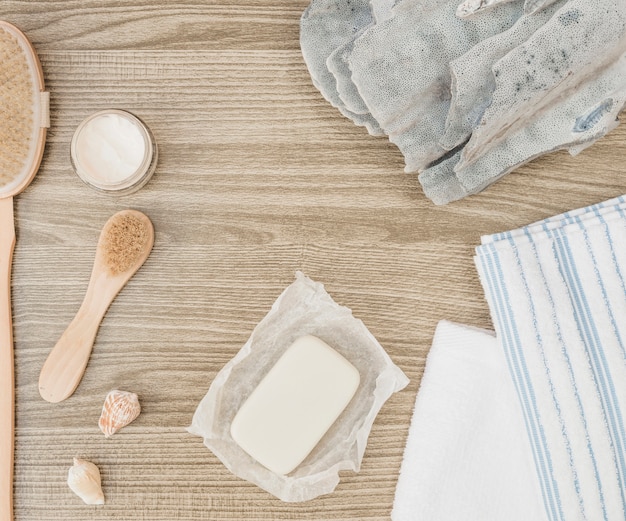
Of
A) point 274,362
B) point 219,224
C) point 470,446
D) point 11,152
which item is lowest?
point 470,446

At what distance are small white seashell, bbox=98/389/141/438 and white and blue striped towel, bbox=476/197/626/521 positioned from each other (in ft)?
1.10

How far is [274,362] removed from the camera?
1.74 ft

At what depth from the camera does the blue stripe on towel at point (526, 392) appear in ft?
1.61

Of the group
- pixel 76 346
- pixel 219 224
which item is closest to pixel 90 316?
pixel 76 346

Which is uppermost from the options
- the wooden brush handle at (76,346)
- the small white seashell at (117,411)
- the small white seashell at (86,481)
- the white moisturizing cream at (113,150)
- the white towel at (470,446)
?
the white moisturizing cream at (113,150)

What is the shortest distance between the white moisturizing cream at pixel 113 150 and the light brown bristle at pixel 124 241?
0.03m

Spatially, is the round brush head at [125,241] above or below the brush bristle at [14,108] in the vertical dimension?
below

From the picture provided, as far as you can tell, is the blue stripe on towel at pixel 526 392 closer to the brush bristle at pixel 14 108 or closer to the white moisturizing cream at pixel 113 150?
the white moisturizing cream at pixel 113 150

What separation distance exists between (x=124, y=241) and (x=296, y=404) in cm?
21

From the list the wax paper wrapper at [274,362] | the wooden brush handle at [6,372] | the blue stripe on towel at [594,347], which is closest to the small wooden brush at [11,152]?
the wooden brush handle at [6,372]

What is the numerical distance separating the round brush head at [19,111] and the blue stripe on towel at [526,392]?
42 centimetres

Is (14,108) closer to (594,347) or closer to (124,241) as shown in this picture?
(124,241)

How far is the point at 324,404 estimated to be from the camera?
0.50 meters

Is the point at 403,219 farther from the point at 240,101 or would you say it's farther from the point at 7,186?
the point at 7,186
